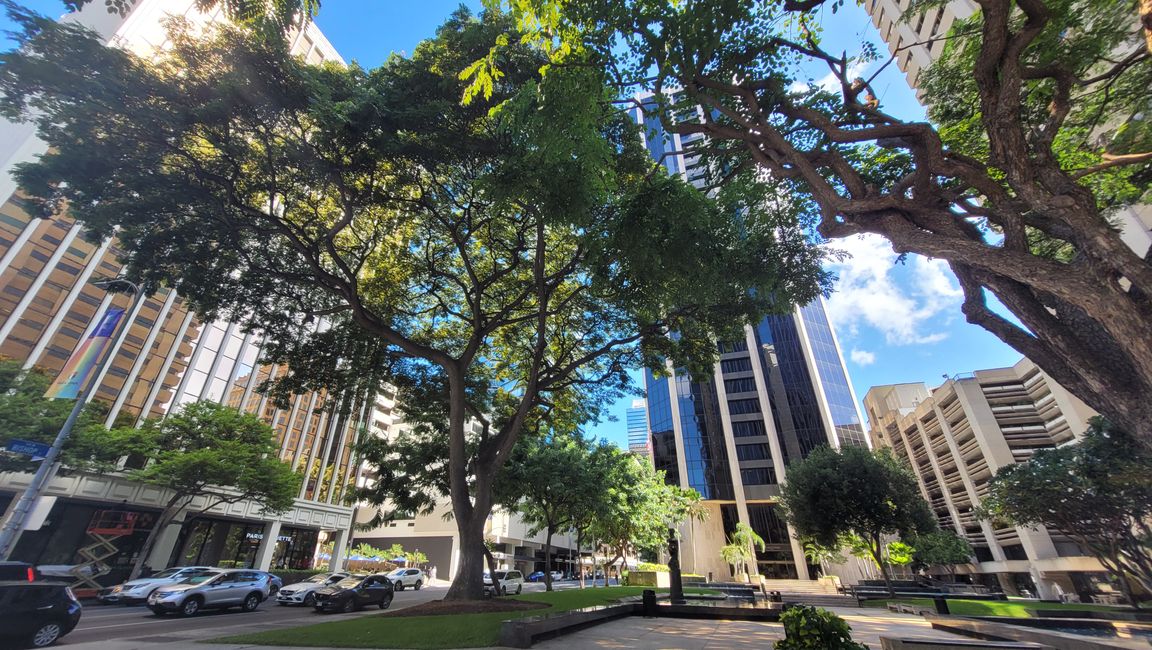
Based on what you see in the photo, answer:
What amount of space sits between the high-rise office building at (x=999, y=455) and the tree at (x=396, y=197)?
40.9 m

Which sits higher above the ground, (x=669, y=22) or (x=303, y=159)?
(x=303, y=159)

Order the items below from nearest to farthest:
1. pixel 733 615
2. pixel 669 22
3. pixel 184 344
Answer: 1. pixel 669 22
2. pixel 733 615
3. pixel 184 344

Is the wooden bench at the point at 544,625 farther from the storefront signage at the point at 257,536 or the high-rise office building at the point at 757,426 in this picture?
the high-rise office building at the point at 757,426

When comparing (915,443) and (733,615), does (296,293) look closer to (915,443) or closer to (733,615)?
(733,615)

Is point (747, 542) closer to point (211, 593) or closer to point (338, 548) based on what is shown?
point (338, 548)

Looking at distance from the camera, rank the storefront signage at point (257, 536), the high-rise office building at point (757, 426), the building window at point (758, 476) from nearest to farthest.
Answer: the storefront signage at point (257, 536)
the high-rise office building at point (757, 426)
the building window at point (758, 476)

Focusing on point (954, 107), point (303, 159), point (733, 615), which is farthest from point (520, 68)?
point (733, 615)

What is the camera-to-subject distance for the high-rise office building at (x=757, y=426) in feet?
172

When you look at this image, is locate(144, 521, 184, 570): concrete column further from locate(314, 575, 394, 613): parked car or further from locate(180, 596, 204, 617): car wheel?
locate(314, 575, 394, 613): parked car

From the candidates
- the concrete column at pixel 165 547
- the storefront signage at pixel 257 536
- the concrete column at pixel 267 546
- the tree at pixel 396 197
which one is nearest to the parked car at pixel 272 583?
the concrete column at pixel 165 547

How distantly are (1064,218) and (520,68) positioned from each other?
9.29 meters

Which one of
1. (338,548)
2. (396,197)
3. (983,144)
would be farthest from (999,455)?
(338,548)

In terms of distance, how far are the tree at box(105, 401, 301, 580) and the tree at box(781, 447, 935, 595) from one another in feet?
95.3

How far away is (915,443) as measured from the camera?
64.2 metres
